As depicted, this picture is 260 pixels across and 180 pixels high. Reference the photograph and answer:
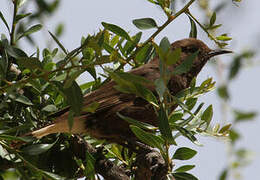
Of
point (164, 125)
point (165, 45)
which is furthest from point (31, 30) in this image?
point (165, 45)

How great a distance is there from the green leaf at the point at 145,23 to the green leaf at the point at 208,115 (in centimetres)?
69

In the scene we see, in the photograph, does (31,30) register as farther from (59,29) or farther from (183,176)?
(183,176)

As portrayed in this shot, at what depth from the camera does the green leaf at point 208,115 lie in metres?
2.83

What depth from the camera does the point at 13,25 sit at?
9.56 ft

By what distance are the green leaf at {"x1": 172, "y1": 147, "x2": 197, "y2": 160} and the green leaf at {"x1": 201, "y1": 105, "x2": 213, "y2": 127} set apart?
328 mm

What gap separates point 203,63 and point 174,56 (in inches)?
127

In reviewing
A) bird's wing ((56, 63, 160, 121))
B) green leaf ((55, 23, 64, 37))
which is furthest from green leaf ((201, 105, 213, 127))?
green leaf ((55, 23, 64, 37))

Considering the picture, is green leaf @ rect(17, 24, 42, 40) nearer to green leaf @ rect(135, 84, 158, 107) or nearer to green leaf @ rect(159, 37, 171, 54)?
green leaf @ rect(135, 84, 158, 107)

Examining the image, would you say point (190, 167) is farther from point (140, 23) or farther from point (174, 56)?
point (174, 56)

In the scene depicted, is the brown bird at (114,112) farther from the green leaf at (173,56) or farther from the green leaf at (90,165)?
the green leaf at (173,56)

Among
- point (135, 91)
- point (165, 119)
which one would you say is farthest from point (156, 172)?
point (135, 91)

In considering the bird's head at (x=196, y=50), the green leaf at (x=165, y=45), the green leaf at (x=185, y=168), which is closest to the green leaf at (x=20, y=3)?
the green leaf at (x=165, y=45)

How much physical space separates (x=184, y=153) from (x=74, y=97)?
96 centimetres

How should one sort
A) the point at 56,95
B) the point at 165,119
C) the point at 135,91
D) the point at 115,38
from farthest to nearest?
1. the point at 115,38
2. the point at 56,95
3. the point at 165,119
4. the point at 135,91
